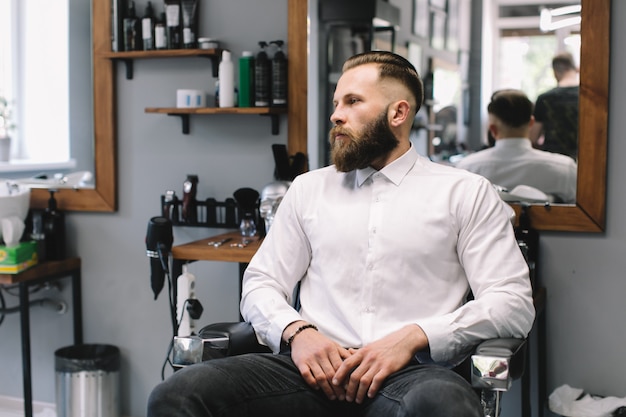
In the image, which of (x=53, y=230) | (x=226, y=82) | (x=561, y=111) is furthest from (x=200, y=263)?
(x=561, y=111)

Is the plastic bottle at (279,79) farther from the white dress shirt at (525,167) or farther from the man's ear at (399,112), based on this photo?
the man's ear at (399,112)

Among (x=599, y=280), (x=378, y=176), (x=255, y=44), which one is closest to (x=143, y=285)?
(x=255, y=44)

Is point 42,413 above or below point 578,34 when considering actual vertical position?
below

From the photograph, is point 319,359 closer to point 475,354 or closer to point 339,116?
point 475,354

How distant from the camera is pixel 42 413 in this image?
3.45 m

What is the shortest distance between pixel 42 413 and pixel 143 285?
75cm

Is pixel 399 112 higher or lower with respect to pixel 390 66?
lower

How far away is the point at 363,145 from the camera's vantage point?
212 centimetres

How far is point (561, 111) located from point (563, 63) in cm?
16

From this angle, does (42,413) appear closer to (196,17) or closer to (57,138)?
(57,138)

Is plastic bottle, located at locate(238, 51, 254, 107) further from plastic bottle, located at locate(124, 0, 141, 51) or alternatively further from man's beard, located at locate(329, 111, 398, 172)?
man's beard, located at locate(329, 111, 398, 172)

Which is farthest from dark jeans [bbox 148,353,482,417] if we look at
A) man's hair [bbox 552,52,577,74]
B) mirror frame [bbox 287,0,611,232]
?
man's hair [bbox 552,52,577,74]

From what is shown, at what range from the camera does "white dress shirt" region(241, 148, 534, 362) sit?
1.93 metres

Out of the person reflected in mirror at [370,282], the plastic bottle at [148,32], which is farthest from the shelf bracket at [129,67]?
the person reflected in mirror at [370,282]
